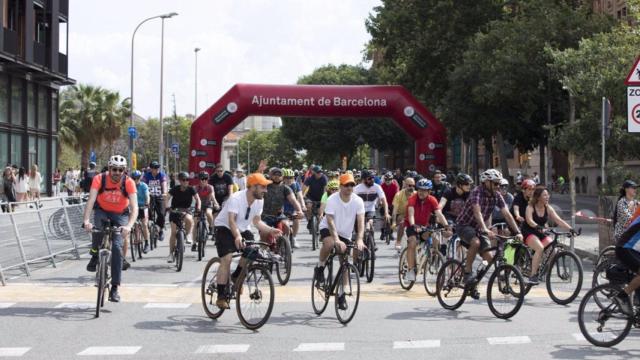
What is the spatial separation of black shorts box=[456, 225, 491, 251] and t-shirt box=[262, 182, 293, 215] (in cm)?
443

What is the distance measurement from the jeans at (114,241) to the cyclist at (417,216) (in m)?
3.91

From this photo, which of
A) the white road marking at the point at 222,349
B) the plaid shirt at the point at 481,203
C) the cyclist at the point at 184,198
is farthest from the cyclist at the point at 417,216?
the white road marking at the point at 222,349

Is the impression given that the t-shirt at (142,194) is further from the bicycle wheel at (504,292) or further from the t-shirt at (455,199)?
the bicycle wheel at (504,292)

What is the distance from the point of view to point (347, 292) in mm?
9805

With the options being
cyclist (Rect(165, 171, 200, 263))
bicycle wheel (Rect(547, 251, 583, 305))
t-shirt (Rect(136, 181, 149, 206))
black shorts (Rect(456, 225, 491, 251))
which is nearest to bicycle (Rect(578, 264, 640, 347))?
black shorts (Rect(456, 225, 491, 251))

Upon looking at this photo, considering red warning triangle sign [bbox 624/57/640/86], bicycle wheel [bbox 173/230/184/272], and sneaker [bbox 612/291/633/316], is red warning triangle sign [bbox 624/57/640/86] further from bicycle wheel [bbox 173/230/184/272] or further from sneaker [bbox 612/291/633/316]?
bicycle wheel [bbox 173/230/184/272]

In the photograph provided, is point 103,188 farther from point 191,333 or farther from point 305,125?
point 305,125

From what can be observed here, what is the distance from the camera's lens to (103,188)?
11.0 m

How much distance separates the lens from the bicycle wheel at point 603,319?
8.33 m

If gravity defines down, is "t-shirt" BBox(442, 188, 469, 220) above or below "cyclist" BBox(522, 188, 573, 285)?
above

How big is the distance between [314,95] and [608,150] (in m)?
9.68

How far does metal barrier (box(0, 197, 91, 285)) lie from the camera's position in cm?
1393

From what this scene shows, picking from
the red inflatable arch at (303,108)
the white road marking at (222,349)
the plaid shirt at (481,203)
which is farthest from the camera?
the red inflatable arch at (303,108)

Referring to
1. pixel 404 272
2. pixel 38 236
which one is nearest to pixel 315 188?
pixel 38 236
